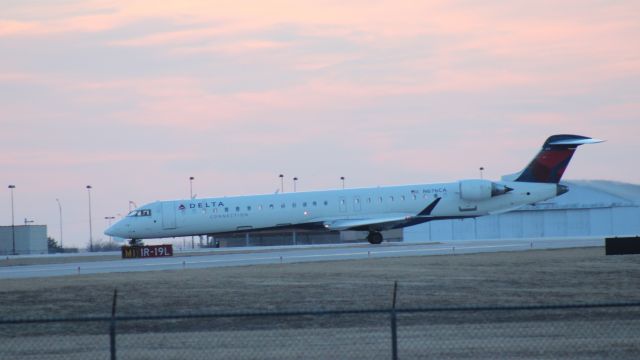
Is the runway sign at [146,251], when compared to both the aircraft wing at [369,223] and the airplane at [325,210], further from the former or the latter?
the aircraft wing at [369,223]

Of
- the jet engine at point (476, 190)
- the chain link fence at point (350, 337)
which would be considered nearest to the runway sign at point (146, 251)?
the jet engine at point (476, 190)

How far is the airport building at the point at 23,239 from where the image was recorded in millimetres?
87062

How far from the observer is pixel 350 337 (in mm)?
20000

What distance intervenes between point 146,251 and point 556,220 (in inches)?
1657

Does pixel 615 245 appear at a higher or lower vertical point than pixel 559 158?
lower

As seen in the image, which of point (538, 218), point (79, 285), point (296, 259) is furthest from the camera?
point (538, 218)

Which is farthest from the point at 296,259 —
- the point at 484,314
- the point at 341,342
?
the point at 341,342

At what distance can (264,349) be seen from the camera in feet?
60.3

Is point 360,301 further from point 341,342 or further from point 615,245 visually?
point 615,245

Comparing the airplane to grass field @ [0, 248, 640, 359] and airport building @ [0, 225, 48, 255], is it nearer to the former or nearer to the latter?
grass field @ [0, 248, 640, 359]

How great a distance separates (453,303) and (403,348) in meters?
8.24

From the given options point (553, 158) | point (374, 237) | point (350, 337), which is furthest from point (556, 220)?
point (350, 337)

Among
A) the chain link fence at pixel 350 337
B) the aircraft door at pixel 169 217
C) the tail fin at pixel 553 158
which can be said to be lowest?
the chain link fence at pixel 350 337

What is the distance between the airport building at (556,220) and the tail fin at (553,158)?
25362mm
